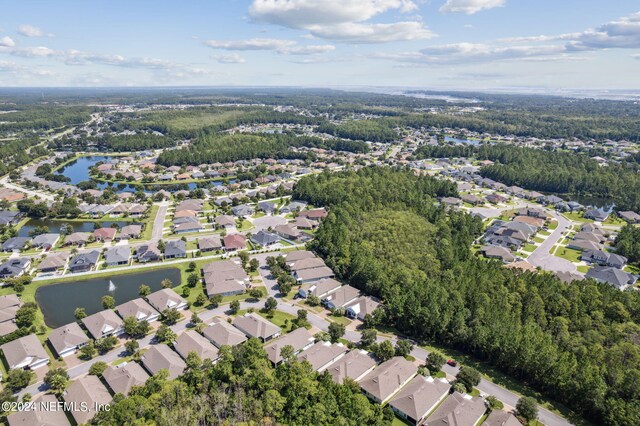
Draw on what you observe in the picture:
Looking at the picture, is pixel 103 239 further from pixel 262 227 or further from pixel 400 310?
pixel 400 310

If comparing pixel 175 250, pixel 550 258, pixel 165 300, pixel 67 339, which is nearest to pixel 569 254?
pixel 550 258

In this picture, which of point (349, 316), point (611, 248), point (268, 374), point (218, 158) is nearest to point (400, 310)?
point (349, 316)

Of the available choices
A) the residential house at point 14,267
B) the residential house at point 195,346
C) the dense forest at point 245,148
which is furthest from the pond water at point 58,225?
the dense forest at point 245,148

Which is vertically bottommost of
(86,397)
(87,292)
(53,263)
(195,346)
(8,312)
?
(87,292)

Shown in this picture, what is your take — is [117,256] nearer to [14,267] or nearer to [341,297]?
[14,267]

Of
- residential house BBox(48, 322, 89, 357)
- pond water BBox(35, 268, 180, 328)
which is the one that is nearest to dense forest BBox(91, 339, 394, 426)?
residential house BBox(48, 322, 89, 357)

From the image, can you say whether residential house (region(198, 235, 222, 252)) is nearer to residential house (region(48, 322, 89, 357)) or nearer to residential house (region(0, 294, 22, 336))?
residential house (region(48, 322, 89, 357))
